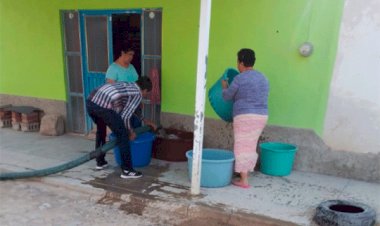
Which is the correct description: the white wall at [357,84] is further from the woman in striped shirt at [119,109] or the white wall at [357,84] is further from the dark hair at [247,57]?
the woman in striped shirt at [119,109]

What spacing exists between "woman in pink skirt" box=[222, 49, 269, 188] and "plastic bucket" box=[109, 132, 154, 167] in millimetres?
1281

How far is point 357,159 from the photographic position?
4.54 meters

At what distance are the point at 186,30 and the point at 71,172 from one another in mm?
2500

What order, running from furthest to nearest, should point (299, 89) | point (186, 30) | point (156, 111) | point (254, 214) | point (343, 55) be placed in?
1. point (156, 111)
2. point (186, 30)
3. point (299, 89)
4. point (343, 55)
5. point (254, 214)

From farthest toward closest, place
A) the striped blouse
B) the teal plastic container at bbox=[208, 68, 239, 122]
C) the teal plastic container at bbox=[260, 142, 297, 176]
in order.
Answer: the teal plastic container at bbox=[260, 142, 297, 176] < the teal plastic container at bbox=[208, 68, 239, 122] < the striped blouse

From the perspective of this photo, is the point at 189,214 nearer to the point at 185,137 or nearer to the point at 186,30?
the point at 185,137

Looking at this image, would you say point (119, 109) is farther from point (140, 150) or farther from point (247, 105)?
point (247, 105)

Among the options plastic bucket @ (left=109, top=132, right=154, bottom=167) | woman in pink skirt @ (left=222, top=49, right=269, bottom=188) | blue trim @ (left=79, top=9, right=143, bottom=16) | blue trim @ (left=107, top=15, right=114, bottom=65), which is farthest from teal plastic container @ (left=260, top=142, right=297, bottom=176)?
blue trim @ (left=107, top=15, right=114, bottom=65)

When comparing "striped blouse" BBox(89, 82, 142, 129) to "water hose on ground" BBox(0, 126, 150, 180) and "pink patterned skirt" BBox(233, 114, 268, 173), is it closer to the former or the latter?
"water hose on ground" BBox(0, 126, 150, 180)

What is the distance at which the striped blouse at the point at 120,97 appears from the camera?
4.33 metres

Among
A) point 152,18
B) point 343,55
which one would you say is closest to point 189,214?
point 343,55

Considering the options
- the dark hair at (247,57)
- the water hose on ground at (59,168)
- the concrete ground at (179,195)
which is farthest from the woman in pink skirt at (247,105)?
the water hose on ground at (59,168)

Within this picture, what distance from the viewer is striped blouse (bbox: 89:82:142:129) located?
14.2 ft

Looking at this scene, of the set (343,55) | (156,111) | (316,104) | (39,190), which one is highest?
(343,55)
